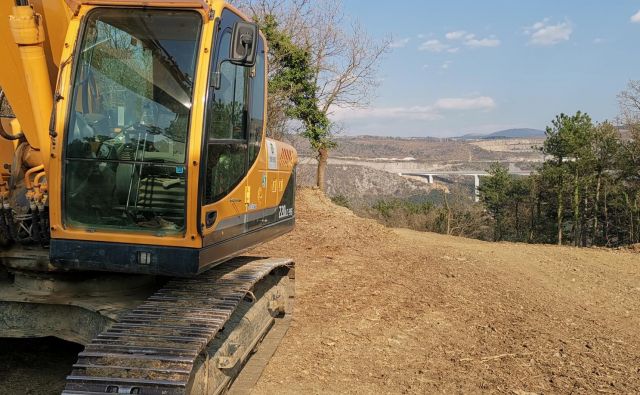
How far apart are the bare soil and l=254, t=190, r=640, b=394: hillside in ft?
0.06

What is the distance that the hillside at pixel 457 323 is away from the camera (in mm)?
5195

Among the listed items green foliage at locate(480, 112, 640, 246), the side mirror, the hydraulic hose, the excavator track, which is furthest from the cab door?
green foliage at locate(480, 112, 640, 246)

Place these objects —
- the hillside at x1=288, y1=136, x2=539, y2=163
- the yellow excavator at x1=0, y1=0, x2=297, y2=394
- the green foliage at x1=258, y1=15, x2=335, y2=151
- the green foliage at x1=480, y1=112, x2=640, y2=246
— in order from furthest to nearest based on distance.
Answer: the hillside at x1=288, y1=136, x2=539, y2=163, the green foliage at x1=480, y1=112, x2=640, y2=246, the green foliage at x1=258, y1=15, x2=335, y2=151, the yellow excavator at x1=0, y1=0, x2=297, y2=394

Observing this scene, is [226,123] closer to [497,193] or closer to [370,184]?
[497,193]

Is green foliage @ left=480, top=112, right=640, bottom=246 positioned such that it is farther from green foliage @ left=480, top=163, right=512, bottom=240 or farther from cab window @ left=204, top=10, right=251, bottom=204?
cab window @ left=204, top=10, right=251, bottom=204

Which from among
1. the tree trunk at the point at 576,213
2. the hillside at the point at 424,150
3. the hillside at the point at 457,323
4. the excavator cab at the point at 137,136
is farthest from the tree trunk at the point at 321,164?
the hillside at the point at 424,150

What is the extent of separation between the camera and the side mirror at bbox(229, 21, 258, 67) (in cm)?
373

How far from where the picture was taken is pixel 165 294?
4.10 metres

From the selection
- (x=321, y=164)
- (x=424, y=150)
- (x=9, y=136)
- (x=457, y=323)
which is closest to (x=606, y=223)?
(x=321, y=164)

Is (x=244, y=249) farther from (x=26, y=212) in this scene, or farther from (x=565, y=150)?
(x=565, y=150)

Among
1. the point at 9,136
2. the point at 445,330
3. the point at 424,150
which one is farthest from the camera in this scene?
the point at 424,150

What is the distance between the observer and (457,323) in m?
7.02

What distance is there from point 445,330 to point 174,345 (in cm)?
421

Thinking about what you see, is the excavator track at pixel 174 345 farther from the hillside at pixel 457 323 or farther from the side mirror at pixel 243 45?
the side mirror at pixel 243 45
